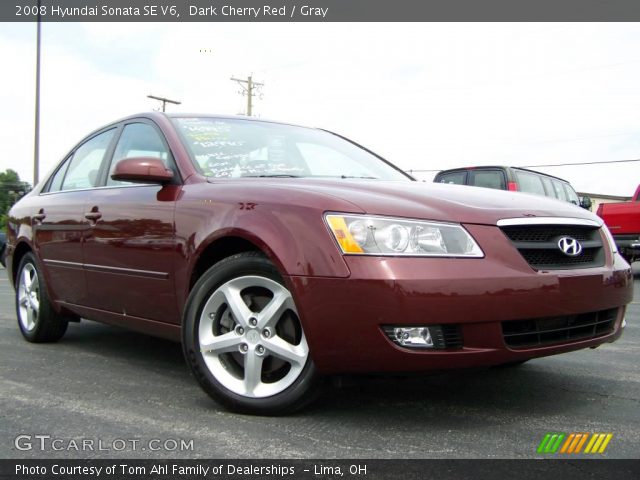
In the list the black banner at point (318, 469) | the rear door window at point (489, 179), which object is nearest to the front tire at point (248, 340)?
the black banner at point (318, 469)

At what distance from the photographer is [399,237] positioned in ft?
8.52

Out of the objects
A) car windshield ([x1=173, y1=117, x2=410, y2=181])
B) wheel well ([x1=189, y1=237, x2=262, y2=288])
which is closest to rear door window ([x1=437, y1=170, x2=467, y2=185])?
car windshield ([x1=173, y1=117, x2=410, y2=181])

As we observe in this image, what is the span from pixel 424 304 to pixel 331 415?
718 mm

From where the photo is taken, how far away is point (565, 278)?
2.72 meters

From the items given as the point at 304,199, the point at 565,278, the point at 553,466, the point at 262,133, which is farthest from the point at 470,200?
the point at 262,133

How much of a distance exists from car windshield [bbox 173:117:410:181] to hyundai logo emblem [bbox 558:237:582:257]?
4.36 ft

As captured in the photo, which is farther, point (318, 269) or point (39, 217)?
point (39, 217)

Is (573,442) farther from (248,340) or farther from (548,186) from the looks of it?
(548,186)

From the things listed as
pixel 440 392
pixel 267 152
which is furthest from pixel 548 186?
pixel 440 392

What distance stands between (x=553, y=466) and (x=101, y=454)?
1616 mm

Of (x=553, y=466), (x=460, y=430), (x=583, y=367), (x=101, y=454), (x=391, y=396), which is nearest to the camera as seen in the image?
(x=553, y=466)

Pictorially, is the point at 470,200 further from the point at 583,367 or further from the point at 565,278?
the point at 583,367

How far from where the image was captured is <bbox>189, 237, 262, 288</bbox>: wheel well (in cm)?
307

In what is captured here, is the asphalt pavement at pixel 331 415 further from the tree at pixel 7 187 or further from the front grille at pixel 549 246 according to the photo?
the tree at pixel 7 187
